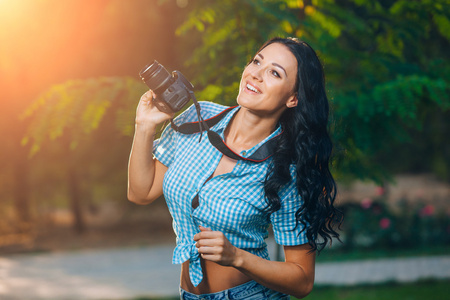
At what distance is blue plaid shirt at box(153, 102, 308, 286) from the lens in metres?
1.99

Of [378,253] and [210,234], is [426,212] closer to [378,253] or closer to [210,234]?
[378,253]

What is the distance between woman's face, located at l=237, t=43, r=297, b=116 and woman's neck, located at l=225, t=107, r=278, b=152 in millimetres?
63

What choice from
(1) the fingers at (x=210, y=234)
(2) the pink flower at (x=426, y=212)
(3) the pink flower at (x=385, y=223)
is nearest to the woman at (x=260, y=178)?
(1) the fingers at (x=210, y=234)

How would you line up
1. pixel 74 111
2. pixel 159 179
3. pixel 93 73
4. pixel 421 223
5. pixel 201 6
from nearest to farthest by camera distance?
pixel 159 179 < pixel 74 111 < pixel 201 6 < pixel 93 73 < pixel 421 223

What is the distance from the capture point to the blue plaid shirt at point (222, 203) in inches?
78.3

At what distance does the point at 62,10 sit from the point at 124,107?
12.1 ft

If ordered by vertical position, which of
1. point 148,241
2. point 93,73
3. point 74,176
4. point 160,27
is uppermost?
point 160,27

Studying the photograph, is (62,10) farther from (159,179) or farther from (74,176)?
A: (74,176)

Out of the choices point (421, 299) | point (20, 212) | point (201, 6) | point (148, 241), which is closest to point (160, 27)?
point (201, 6)

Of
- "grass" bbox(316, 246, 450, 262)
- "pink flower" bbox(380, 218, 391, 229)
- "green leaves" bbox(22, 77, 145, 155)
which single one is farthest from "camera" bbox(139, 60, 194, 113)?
"pink flower" bbox(380, 218, 391, 229)

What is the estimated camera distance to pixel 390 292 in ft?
23.8

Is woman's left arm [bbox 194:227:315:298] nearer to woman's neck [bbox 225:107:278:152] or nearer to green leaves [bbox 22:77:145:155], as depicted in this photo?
woman's neck [bbox 225:107:278:152]

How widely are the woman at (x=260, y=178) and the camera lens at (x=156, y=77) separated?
0.29ft

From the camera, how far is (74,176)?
16.2 meters
